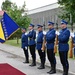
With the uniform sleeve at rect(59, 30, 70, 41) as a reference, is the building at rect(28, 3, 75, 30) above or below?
below

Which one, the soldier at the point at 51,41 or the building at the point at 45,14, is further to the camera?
the building at the point at 45,14

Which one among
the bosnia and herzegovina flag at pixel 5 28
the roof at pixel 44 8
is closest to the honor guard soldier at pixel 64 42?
the bosnia and herzegovina flag at pixel 5 28

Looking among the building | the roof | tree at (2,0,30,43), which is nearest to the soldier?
tree at (2,0,30,43)

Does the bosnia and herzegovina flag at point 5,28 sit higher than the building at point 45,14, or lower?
higher

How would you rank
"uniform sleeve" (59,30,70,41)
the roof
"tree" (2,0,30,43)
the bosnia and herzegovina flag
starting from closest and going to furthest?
"uniform sleeve" (59,30,70,41) < the bosnia and herzegovina flag < "tree" (2,0,30,43) < the roof

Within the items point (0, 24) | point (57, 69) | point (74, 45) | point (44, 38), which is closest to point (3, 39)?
point (0, 24)

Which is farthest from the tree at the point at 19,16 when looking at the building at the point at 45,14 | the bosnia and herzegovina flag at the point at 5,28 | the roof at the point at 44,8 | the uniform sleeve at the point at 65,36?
the roof at the point at 44,8

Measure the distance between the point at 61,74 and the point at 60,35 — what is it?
1522 millimetres

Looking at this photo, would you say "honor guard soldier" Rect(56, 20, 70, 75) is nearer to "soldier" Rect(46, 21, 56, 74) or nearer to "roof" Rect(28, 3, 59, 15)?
"soldier" Rect(46, 21, 56, 74)

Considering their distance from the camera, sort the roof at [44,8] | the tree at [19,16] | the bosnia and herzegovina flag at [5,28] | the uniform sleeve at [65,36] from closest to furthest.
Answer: the uniform sleeve at [65,36] < the bosnia and herzegovina flag at [5,28] < the tree at [19,16] < the roof at [44,8]

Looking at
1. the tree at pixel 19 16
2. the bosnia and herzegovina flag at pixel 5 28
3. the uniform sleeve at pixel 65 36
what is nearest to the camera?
the uniform sleeve at pixel 65 36

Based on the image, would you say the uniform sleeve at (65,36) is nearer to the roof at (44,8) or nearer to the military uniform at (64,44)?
the military uniform at (64,44)

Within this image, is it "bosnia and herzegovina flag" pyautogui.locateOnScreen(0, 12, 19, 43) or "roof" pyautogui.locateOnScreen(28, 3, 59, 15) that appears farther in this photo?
"roof" pyautogui.locateOnScreen(28, 3, 59, 15)

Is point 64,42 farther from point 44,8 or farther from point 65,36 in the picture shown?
point 44,8
